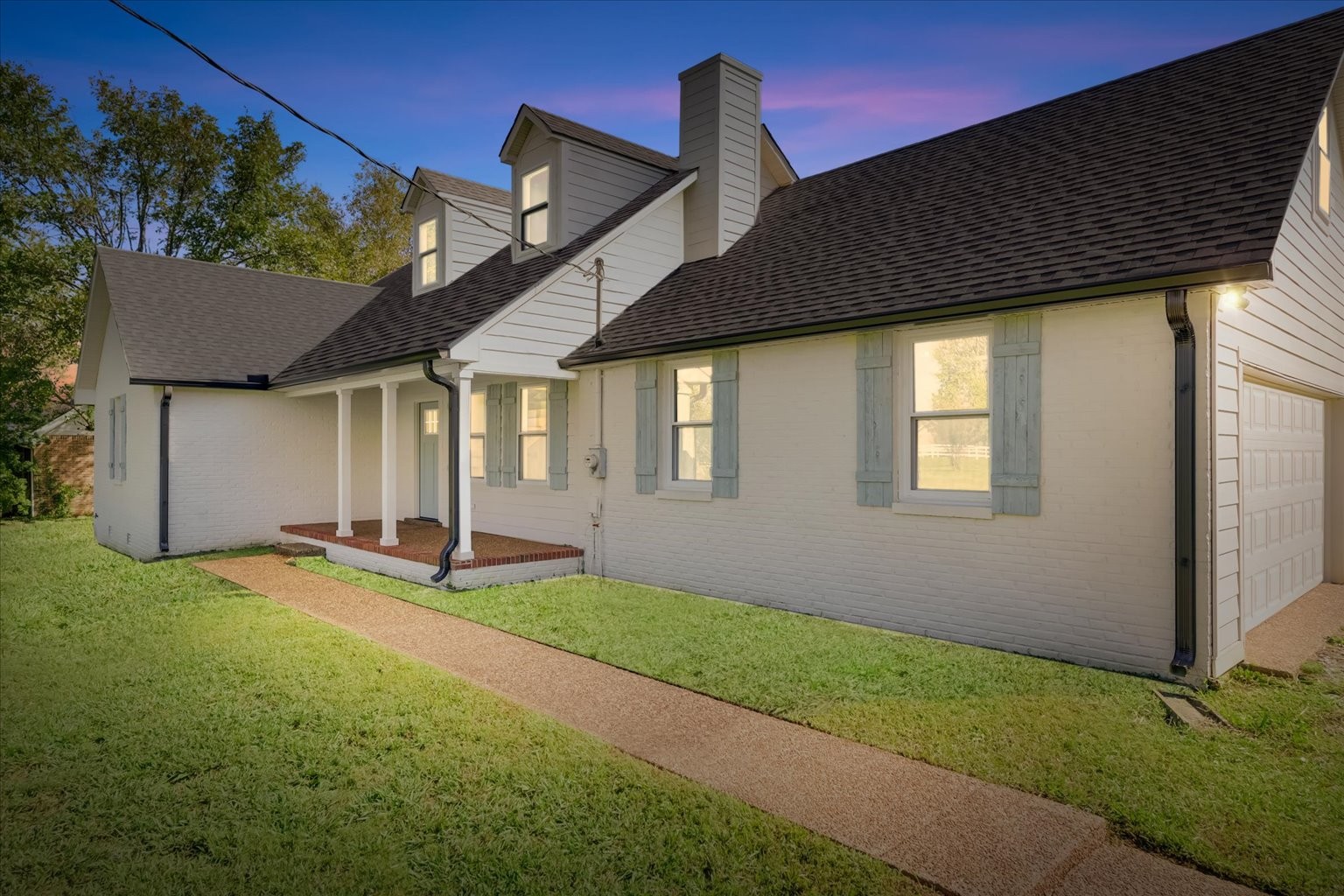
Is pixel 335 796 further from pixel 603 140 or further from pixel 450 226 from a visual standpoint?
pixel 450 226

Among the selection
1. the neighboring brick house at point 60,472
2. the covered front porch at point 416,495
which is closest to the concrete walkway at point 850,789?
the covered front porch at point 416,495

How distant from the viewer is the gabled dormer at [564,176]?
1172 centimetres

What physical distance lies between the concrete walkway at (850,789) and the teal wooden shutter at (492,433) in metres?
→ 5.90

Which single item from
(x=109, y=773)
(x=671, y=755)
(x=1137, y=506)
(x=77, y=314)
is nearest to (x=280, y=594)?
(x=109, y=773)

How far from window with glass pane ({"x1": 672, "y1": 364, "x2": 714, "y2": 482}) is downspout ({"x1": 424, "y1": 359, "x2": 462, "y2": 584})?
2.76 m

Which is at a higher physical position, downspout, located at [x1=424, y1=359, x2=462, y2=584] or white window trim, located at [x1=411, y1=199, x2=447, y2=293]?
white window trim, located at [x1=411, y1=199, x2=447, y2=293]

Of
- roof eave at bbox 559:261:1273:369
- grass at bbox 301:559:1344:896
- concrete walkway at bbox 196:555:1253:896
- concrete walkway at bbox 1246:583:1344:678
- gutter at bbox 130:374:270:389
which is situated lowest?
concrete walkway at bbox 196:555:1253:896

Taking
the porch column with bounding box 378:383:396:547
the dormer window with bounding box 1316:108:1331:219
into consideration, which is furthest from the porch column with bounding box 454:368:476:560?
the dormer window with bounding box 1316:108:1331:219

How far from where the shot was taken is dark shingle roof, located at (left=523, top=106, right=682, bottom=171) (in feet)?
38.2

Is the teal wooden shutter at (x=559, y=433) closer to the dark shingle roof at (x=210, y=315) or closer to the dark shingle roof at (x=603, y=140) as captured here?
the dark shingle roof at (x=603, y=140)

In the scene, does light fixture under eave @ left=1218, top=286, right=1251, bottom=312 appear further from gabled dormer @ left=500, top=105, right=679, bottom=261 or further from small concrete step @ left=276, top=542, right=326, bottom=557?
small concrete step @ left=276, top=542, right=326, bottom=557

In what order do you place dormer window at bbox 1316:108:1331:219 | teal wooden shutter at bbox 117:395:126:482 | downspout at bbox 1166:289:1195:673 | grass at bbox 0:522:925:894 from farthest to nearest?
teal wooden shutter at bbox 117:395:126:482, dormer window at bbox 1316:108:1331:219, downspout at bbox 1166:289:1195:673, grass at bbox 0:522:925:894

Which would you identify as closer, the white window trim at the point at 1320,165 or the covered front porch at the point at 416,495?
the white window trim at the point at 1320,165

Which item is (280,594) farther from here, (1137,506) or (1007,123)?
(1007,123)
